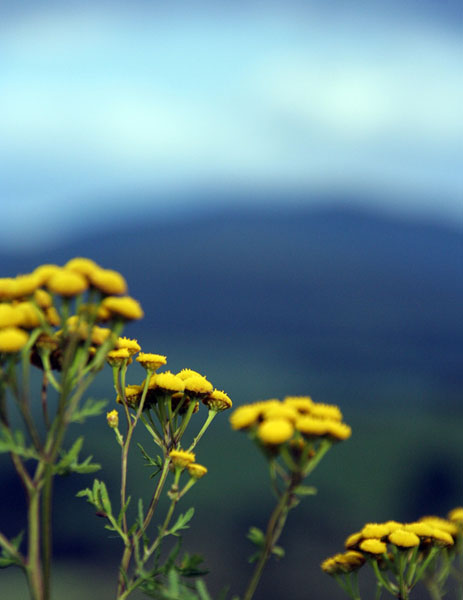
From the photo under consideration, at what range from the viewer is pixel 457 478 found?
10256cm

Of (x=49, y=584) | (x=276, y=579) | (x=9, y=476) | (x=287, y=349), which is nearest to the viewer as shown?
(x=49, y=584)

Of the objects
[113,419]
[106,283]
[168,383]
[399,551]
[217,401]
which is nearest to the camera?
[106,283]

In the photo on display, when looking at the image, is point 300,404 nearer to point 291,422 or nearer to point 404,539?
point 291,422

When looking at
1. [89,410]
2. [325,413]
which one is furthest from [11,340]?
[325,413]

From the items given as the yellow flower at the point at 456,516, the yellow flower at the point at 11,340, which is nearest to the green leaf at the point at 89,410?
the yellow flower at the point at 11,340

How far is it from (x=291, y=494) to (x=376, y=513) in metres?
95.0

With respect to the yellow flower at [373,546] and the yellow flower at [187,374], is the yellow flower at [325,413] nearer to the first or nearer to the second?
the yellow flower at [373,546]

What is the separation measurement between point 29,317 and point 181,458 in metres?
1.36

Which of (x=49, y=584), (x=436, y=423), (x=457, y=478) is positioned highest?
(x=436, y=423)

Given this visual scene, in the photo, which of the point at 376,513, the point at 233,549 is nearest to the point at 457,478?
the point at 376,513

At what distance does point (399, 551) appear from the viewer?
13.1 feet

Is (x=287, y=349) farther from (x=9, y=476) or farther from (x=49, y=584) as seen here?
(x=49, y=584)

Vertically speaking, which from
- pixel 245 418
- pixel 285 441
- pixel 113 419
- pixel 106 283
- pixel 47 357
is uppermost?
pixel 106 283

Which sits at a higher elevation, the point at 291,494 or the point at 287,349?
the point at 287,349
